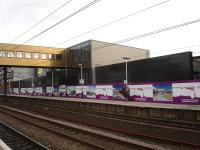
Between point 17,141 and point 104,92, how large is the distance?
86.3ft

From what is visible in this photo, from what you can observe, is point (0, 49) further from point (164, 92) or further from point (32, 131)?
point (32, 131)

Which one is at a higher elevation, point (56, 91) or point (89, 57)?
point (89, 57)

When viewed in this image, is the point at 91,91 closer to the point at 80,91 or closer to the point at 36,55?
the point at 80,91

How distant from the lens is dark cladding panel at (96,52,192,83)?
129ft

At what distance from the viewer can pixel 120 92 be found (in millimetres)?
36969

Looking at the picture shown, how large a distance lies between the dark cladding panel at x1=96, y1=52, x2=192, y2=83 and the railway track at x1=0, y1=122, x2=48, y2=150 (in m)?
27.8

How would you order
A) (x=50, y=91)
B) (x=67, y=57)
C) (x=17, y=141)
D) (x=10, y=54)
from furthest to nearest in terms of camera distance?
1. (x=67, y=57)
2. (x=50, y=91)
3. (x=10, y=54)
4. (x=17, y=141)

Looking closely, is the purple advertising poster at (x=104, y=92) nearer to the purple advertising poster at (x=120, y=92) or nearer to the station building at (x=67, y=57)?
the purple advertising poster at (x=120, y=92)

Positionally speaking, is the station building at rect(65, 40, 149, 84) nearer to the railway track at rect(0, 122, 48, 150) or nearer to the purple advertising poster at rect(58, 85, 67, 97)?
the purple advertising poster at rect(58, 85, 67, 97)

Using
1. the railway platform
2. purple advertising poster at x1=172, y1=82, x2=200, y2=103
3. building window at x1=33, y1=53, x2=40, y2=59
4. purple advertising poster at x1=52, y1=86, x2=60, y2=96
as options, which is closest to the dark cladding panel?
purple advertising poster at x1=52, y1=86, x2=60, y2=96

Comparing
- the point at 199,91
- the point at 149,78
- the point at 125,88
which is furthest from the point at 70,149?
the point at 149,78

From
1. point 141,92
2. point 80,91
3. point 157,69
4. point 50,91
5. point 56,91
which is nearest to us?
point 141,92

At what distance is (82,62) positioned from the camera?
209 feet

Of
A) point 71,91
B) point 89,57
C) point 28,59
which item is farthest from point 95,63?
point 28,59
